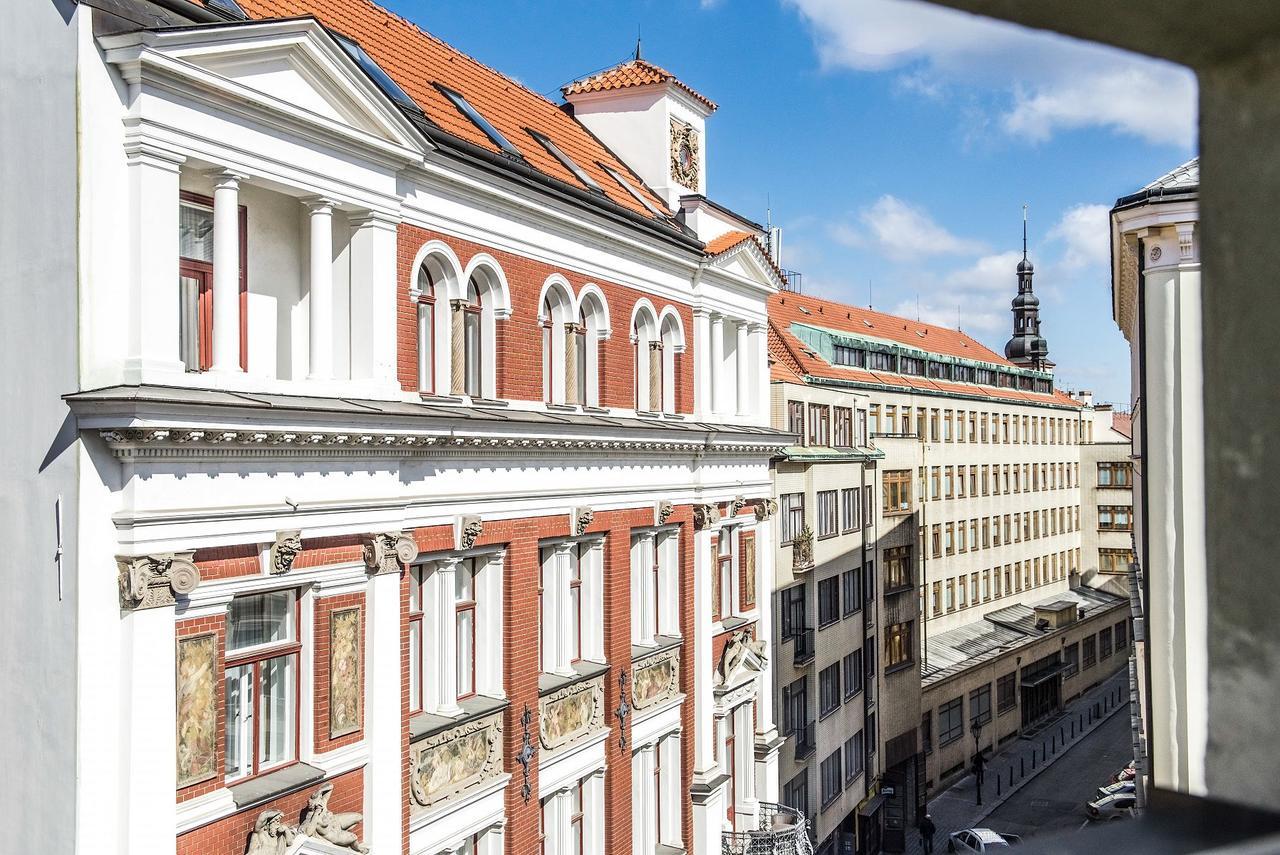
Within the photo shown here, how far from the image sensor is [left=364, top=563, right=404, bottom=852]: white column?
14.3 metres

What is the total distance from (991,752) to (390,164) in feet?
162

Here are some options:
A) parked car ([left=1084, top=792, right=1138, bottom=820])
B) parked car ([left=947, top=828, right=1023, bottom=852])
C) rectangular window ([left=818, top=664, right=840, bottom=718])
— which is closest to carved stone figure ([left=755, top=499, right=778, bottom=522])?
rectangular window ([left=818, top=664, right=840, bottom=718])

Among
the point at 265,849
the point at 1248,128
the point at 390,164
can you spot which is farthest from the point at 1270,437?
the point at 390,164

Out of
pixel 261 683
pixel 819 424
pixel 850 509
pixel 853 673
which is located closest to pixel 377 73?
pixel 261 683

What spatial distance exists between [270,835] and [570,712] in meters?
7.44

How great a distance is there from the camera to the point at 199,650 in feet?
39.0

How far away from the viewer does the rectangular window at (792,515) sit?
33656 mm

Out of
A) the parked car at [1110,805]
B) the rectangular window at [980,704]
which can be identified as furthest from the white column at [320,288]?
the rectangular window at [980,704]

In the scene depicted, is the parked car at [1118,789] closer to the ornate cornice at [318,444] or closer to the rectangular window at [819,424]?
the rectangular window at [819,424]

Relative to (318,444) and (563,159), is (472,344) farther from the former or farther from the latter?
(563,159)

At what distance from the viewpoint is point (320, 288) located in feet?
45.2

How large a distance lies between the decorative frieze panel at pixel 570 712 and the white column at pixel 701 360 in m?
6.78

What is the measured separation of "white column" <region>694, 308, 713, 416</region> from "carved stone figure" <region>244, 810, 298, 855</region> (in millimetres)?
13804

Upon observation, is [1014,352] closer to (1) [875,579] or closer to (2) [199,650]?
(1) [875,579]
